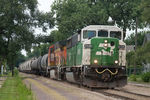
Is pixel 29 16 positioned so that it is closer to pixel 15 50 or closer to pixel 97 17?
pixel 15 50

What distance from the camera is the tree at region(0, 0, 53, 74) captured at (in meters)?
45.8

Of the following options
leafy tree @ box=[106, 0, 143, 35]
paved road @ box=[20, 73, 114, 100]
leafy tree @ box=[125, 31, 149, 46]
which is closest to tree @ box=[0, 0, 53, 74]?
leafy tree @ box=[106, 0, 143, 35]

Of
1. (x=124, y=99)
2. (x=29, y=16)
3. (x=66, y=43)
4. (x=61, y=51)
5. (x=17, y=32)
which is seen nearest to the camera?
(x=124, y=99)

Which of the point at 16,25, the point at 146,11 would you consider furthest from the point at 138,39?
the point at 146,11

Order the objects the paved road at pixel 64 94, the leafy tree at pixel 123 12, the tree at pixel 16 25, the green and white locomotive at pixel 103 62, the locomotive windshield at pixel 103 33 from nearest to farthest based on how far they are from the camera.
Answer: the paved road at pixel 64 94
the green and white locomotive at pixel 103 62
the locomotive windshield at pixel 103 33
the tree at pixel 16 25
the leafy tree at pixel 123 12

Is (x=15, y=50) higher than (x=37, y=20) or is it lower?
lower

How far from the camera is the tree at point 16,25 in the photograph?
150ft

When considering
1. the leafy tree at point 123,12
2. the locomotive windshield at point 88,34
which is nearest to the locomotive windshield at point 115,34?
the locomotive windshield at point 88,34

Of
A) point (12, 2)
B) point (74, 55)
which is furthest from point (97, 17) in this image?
point (74, 55)

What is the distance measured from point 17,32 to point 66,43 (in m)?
17.3

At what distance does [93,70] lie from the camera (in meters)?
21.6

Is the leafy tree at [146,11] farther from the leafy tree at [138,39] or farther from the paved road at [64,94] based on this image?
the leafy tree at [138,39]

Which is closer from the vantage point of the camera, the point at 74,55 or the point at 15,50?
the point at 74,55

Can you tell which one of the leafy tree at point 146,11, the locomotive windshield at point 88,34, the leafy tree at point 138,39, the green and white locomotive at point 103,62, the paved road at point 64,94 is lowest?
the paved road at point 64,94
